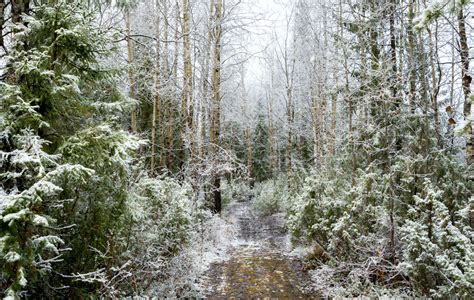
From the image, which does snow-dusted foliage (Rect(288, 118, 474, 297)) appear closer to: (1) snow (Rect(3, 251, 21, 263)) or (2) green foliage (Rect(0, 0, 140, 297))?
(2) green foliage (Rect(0, 0, 140, 297))

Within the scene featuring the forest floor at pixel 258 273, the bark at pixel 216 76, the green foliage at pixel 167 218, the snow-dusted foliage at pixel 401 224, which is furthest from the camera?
the bark at pixel 216 76

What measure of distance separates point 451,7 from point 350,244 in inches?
170

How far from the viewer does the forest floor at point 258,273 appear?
19.2 feet

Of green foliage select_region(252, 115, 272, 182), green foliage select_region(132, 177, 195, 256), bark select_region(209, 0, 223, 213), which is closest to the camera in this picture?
green foliage select_region(132, 177, 195, 256)

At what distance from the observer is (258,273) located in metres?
6.93

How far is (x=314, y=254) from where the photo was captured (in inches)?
284

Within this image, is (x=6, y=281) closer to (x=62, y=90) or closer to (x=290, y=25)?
(x=62, y=90)

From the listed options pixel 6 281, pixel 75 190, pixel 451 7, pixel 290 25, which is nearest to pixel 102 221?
pixel 75 190

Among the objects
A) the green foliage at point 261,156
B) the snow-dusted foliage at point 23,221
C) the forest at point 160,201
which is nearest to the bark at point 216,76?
the forest at point 160,201

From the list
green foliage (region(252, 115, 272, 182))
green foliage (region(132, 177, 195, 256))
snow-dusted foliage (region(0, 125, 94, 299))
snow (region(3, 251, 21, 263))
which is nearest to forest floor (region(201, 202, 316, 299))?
green foliage (region(132, 177, 195, 256))

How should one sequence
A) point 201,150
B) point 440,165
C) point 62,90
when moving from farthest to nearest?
point 201,150
point 440,165
point 62,90

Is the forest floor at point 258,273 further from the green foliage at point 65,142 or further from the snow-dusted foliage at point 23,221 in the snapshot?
the snow-dusted foliage at point 23,221

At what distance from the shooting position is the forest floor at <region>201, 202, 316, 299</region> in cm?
584

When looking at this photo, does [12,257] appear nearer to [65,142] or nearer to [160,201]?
[65,142]
